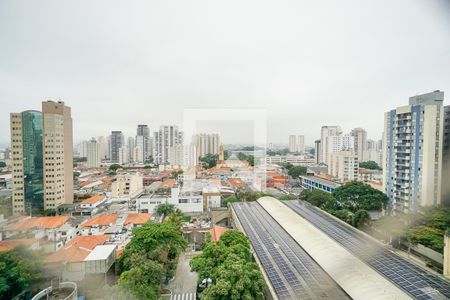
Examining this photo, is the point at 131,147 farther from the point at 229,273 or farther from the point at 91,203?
the point at 229,273

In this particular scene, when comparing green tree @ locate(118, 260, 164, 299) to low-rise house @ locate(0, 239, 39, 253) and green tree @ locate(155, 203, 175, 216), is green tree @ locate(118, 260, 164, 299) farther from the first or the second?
green tree @ locate(155, 203, 175, 216)

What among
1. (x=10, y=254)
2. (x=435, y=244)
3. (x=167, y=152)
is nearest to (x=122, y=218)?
(x=10, y=254)

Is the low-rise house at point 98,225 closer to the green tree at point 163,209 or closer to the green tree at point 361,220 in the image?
the green tree at point 163,209

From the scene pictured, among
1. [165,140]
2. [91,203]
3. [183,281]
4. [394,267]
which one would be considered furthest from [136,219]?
[165,140]

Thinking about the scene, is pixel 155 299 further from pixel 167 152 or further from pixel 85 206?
pixel 167 152

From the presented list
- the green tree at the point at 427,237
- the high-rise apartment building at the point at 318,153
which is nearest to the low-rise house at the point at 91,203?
the green tree at the point at 427,237
